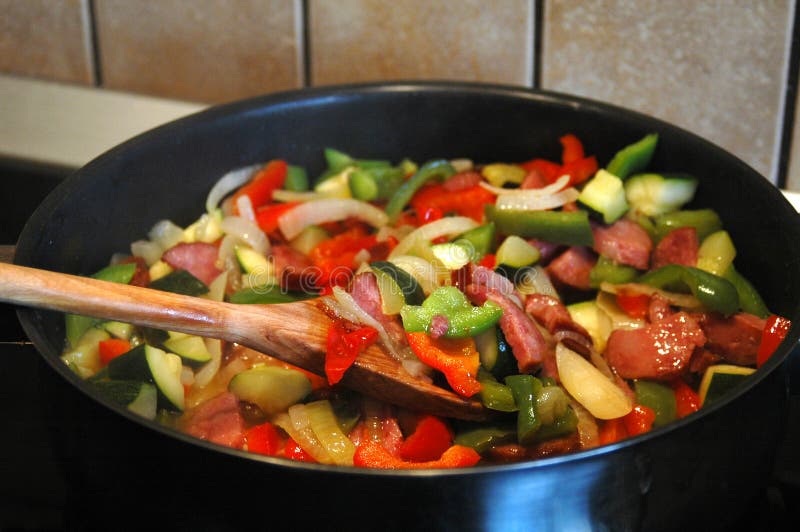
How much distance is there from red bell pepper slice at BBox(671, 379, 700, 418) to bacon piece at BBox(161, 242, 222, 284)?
81 centimetres

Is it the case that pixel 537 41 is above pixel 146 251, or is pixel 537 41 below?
above

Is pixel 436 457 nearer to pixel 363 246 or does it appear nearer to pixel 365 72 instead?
pixel 363 246

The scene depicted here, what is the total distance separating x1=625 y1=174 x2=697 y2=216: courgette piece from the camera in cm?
156

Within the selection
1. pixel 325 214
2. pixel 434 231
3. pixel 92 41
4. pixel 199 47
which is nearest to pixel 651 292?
pixel 434 231

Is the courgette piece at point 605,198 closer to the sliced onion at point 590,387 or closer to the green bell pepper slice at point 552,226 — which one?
the green bell pepper slice at point 552,226

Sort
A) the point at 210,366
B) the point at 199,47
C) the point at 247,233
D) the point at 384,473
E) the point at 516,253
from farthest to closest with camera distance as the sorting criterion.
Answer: the point at 199,47, the point at 247,233, the point at 516,253, the point at 210,366, the point at 384,473

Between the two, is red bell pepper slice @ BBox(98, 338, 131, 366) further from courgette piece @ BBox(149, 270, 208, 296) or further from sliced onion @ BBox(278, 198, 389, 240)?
sliced onion @ BBox(278, 198, 389, 240)

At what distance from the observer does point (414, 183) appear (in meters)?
1.67

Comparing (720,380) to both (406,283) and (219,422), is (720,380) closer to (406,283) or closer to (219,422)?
(406,283)

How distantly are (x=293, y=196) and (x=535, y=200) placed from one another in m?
0.47

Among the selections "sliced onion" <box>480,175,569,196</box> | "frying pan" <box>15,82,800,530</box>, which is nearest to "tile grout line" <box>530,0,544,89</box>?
"frying pan" <box>15,82,800,530</box>

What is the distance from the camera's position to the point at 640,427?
1.24m

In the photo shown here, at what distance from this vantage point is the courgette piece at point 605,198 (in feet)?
5.07

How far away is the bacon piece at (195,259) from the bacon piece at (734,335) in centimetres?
84
